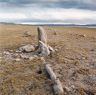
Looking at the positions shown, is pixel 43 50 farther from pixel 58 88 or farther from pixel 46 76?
pixel 58 88

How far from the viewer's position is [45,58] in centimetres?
2306

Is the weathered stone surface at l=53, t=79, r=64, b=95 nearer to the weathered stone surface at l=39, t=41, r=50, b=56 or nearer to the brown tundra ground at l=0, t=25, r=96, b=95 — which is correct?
the brown tundra ground at l=0, t=25, r=96, b=95

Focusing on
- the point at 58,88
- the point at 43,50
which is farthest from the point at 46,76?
the point at 43,50

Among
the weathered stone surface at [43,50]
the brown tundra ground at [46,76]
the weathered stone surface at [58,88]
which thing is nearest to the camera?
the weathered stone surface at [58,88]

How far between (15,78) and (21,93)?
80.8 inches

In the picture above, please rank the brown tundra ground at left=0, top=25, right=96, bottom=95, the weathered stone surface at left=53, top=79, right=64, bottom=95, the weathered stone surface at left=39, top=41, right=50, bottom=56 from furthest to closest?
the weathered stone surface at left=39, top=41, right=50, bottom=56 < the brown tundra ground at left=0, top=25, right=96, bottom=95 < the weathered stone surface at left=53, top=79, right=64, bottom=95

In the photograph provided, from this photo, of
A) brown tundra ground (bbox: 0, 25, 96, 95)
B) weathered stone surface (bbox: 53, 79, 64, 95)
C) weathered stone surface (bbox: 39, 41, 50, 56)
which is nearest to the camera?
weathered stone surface (bbox: 53, 79, 64, 95)

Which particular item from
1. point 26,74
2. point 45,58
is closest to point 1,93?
point 26,74

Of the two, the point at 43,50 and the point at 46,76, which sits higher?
the point at 43,50

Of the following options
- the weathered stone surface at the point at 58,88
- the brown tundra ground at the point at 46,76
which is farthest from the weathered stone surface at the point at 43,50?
the weathered stone surface at the point at 58,88

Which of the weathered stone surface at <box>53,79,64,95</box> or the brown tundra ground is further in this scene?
the brown tundra ground

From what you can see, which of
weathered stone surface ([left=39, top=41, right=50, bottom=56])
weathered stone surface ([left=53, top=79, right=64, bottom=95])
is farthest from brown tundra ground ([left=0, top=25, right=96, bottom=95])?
weathered stone surface ([left=39, top=41, right=50, bottom=56])

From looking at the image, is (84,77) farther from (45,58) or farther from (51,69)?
(45,58)

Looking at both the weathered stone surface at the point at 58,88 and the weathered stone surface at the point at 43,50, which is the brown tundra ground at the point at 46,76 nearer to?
the weathered stone surface at the point at 58,88
